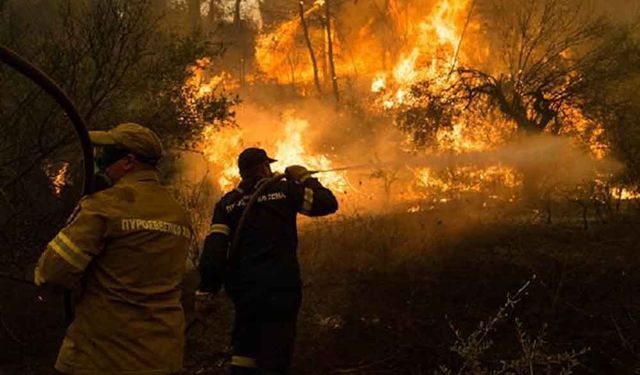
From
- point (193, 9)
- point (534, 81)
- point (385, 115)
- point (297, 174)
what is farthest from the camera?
point (193, 9)

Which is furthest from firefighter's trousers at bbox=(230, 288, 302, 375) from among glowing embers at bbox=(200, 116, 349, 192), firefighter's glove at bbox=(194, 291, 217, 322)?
glowing embers at bbox=(200, 116, 349, 192)

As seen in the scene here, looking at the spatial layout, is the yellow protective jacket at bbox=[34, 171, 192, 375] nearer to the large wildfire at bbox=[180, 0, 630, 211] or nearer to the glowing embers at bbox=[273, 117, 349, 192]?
the large wildfire at bbox=[180, 0, 630, 211]

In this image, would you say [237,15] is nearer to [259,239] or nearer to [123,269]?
[259,239]

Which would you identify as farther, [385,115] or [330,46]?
[330,46]

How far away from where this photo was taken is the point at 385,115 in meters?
20.3

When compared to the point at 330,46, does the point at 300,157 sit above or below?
below

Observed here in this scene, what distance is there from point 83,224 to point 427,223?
9.78 m

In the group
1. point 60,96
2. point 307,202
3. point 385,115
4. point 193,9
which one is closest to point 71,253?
point 60,96

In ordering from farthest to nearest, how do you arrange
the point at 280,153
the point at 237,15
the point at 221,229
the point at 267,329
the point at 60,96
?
the point at 237,15, the point at 280,153, the point at 221,229, the point at 267,329, the point at 60,96

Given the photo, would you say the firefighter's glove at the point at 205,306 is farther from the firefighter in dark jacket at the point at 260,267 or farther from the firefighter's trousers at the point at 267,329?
the firefighter's trousers at the point at 267,329

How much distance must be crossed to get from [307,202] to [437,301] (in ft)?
13.5

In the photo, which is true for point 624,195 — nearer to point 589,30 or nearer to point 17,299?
point 589,30

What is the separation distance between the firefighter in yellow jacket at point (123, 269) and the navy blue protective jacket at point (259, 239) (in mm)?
1166

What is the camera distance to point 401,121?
15.3m
